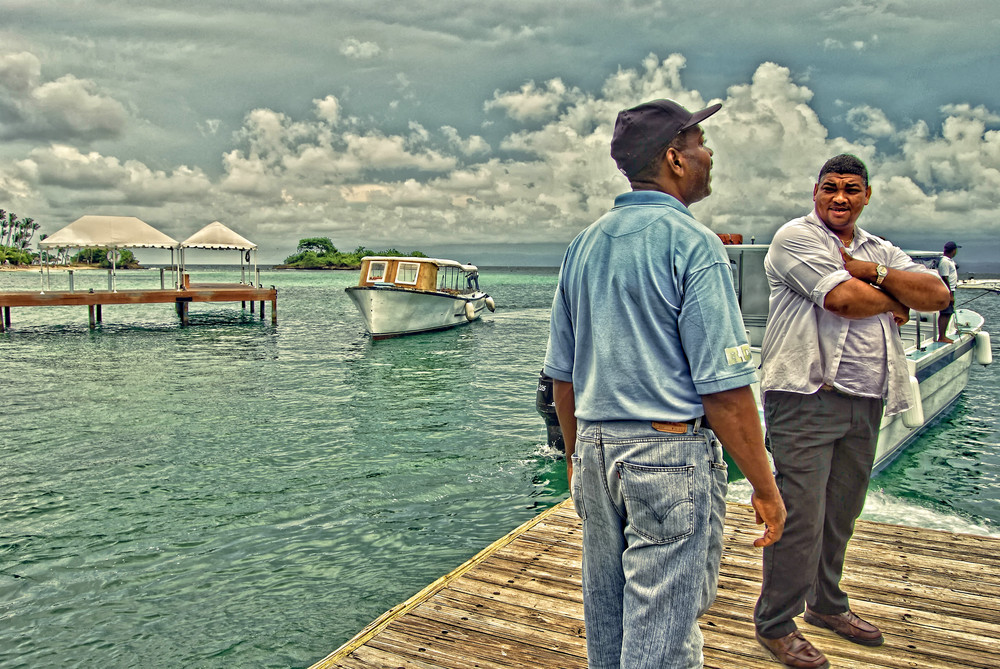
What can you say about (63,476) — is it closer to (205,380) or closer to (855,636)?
(205,380)

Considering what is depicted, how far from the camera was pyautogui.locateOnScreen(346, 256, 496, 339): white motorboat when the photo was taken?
28891 millimetres

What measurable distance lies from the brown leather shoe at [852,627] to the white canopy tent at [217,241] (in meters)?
37.9

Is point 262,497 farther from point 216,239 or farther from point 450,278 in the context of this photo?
point 216,239

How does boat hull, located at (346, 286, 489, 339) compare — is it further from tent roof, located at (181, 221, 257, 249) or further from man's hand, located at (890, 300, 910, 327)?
man's hand, located at (890, 300, 910, 327)

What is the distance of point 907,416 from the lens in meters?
3.93

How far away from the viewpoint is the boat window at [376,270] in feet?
100

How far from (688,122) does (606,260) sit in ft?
1.58

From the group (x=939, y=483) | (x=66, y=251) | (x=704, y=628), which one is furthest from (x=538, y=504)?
(x=66, y=251)

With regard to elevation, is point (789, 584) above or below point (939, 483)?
above

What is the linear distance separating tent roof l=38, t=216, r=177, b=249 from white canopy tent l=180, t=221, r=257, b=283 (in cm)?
100

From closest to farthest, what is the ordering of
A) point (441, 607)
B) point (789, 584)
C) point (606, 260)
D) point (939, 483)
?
point (606, 260), point (789, 584), point (441, 607), point (939, 483)

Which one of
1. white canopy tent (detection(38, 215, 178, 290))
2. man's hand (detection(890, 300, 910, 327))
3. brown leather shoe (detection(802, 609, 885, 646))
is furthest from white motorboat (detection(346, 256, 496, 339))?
man's hand (detection(890, 300, 910, 327))

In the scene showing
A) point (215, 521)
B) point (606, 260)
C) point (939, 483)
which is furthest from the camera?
point (939, 483)

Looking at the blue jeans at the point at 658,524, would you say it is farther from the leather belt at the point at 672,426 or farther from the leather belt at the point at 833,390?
the leather belt at the point at 833,390
